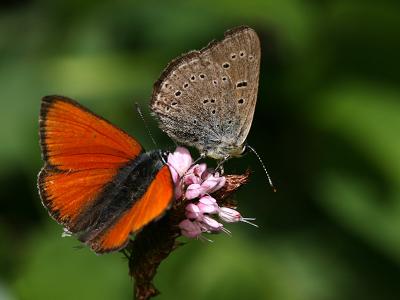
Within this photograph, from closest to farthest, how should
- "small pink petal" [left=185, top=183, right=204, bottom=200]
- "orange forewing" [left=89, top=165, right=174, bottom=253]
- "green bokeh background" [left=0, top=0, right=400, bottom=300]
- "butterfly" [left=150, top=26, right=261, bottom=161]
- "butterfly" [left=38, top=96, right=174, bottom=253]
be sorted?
"orange forewing" [left=89, top=165, right=174, bottom=253] < "butterfly" [left=38, top=96, right=174, bottom=253] < "small pink petal" [left=185, top=183, right=204, bottom=200] < "butterfly" [left=150, top=26, right=261, bottom=161] < "green bokeh background" [left=0, top=0, right=400, bottom=300]

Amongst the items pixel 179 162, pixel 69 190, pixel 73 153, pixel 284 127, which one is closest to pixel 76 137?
pixel 73 153

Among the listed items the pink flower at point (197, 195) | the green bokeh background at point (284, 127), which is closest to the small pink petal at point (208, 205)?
the pink flower at point (197, 195)

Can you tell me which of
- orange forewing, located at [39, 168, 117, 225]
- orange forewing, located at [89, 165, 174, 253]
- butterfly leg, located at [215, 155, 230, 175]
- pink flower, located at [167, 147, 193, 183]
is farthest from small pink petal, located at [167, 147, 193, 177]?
orange forewing, located at [89, 165, 174, 253]

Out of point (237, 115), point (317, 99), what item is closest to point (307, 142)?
point (317, 99)

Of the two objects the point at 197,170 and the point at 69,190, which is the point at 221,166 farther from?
the point at 69,190

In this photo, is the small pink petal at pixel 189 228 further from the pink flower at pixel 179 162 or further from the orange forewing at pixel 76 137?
the orange forewing at pixel 76 137

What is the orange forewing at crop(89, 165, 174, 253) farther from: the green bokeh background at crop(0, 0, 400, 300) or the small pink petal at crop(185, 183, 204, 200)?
the green bokeh background at crop(0, 0, 400, 300)

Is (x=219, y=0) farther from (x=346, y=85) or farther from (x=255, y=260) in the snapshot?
(x=255, y=260)
